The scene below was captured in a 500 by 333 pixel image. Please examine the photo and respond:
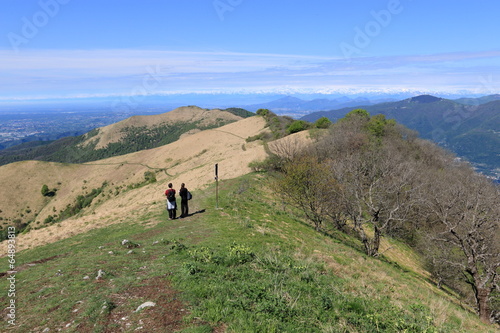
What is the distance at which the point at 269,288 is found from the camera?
8.36m

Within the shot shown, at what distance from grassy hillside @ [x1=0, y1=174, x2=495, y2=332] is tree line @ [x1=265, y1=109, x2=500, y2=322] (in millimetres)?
7763

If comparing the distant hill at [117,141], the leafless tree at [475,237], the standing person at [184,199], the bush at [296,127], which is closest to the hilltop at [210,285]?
the standing person at [184,199]

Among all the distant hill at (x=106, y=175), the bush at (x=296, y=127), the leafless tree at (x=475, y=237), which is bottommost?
the distant hill at (x=106, y=175)

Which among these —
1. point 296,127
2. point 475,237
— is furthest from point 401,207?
point 296,127

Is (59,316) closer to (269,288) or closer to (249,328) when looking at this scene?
(249,328)

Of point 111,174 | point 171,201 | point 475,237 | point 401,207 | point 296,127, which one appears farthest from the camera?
point 111,174

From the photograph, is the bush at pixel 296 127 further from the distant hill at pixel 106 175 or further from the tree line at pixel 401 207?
the tree line at pixel 401 207

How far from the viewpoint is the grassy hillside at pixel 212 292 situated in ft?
21.9

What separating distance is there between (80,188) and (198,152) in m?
32.6

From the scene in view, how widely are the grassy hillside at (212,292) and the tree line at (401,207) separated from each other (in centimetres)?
776

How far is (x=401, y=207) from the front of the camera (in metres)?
26.4

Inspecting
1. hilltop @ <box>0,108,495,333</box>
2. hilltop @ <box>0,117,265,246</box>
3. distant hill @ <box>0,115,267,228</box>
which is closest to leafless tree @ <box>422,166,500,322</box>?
hilltop @ <box>0,108,495,333</box>

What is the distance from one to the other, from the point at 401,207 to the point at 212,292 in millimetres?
24367

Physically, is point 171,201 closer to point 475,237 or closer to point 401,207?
point 401,207
